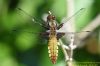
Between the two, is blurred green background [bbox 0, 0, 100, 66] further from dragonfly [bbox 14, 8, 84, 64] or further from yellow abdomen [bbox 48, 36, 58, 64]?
yellow abdomen [bbox 48, 36, 58, 64]

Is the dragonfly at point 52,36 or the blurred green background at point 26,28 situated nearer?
the dragonfly at point 52,36

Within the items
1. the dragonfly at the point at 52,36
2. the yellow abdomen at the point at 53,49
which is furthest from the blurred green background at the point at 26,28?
the yellow abdomen at the point at 53,49

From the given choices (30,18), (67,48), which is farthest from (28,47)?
(67,48)

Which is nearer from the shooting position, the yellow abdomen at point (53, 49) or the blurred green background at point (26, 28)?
the yellow abdomen at point (53, 49)

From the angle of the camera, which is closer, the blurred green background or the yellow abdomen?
the yellow abdomen

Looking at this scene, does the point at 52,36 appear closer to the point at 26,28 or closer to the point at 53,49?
the point at 53,49

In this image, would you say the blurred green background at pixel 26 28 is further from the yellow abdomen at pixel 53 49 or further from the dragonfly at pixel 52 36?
the yellow abdomen at pixel 53 49

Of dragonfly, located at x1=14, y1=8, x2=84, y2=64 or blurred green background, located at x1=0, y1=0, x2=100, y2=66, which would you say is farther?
blurred green background, located at x1=0, y1=0, x2=100, y2=66

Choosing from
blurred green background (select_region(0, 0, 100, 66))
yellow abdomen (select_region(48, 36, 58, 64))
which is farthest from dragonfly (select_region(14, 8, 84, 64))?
blurred green background (select_region(0, 0, 100, 66))
